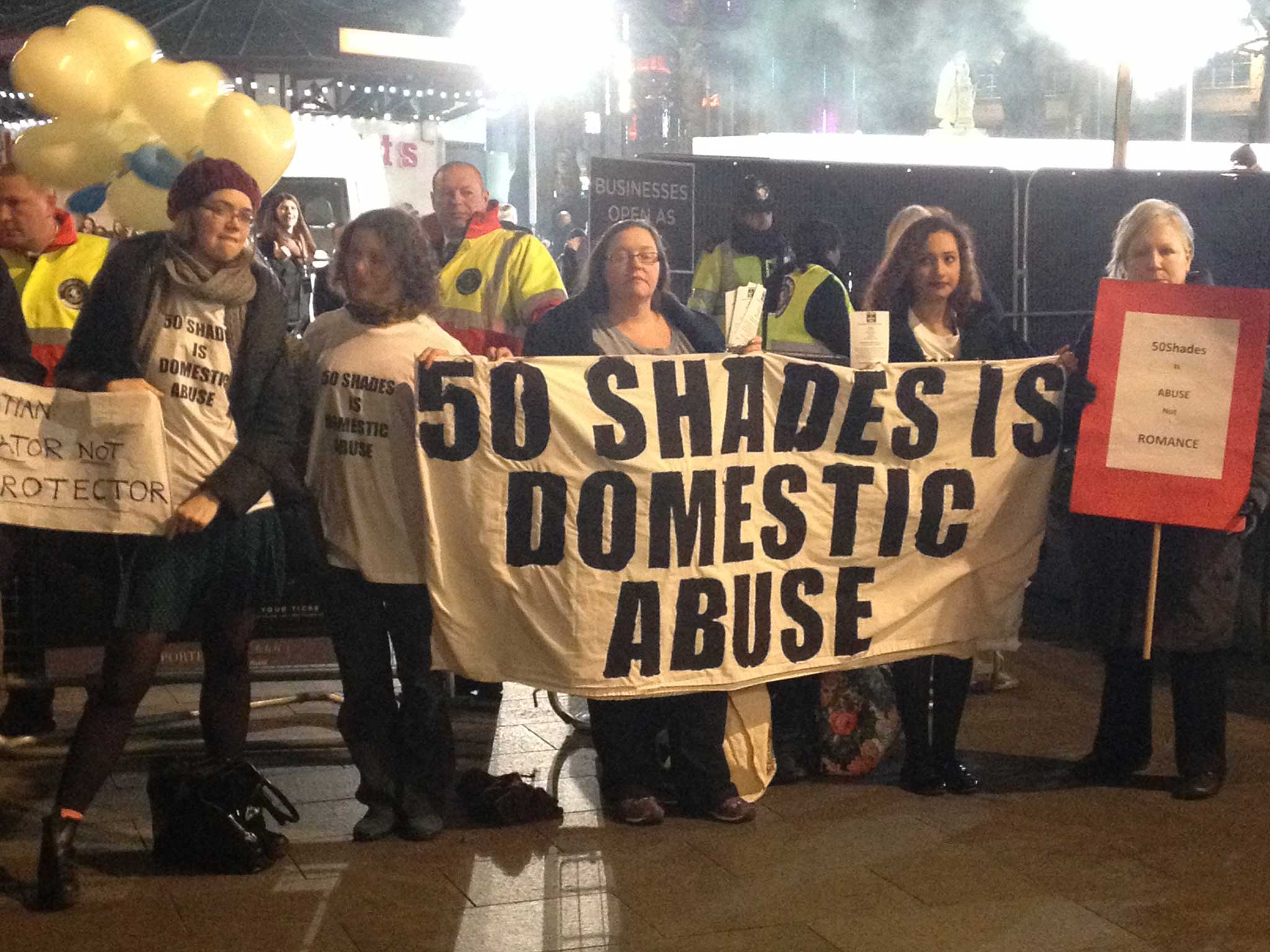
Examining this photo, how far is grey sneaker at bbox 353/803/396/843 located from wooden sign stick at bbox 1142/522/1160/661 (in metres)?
2.46

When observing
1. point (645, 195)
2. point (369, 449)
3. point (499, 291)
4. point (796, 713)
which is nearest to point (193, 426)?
point (369, 449)

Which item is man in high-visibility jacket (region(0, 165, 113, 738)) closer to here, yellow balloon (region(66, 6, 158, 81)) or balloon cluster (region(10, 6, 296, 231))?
balloon cluster (region(10, 6, 296, 231))

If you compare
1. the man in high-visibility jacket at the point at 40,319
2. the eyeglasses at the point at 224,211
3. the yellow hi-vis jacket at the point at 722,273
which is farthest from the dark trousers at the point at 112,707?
the yellow hi-vis jacket at the point at 722,273

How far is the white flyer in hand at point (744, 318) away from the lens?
5.11 m

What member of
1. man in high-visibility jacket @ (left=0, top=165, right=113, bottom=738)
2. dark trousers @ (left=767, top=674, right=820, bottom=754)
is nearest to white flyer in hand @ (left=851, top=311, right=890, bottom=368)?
dark trousers @ (left=767, top=674, right=820, bottom=754)

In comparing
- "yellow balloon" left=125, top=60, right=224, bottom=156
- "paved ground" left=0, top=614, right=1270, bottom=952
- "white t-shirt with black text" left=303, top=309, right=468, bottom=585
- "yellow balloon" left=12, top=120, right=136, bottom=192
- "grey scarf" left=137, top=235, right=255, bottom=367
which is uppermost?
"yellow balloon" left=125, top=60, right=224, bottom=156

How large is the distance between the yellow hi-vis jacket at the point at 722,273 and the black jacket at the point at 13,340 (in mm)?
5794

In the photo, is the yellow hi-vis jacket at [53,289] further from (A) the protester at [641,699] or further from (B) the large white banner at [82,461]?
(A) the protester at [641,699]

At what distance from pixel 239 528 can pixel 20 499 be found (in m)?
0.62

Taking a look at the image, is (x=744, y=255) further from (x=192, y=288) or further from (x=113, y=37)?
(x=192, y=288)

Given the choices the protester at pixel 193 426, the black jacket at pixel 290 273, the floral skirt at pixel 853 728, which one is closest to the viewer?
the protester at pixel 193 426

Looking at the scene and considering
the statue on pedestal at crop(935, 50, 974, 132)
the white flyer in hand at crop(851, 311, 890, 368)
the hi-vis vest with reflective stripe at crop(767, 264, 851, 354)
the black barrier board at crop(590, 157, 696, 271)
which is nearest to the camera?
the white flyer in hand at crop(851, 311, 890, 368)

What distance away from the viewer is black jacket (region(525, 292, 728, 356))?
16.8ft

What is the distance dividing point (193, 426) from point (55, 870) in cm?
124
